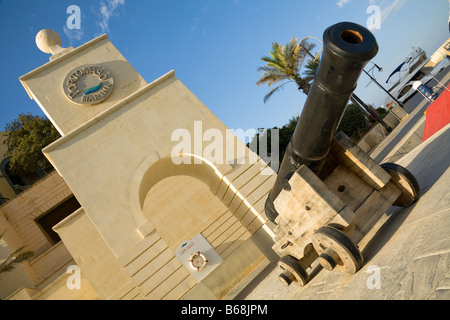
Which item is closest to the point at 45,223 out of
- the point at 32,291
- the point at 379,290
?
the point at 32,291

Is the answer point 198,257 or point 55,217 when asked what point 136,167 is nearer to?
point 198,257

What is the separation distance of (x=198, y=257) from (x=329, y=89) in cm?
747

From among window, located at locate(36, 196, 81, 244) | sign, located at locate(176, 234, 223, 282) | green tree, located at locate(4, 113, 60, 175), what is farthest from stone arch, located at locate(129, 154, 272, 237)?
green tree, located at locate(4, 113, 60, 175)

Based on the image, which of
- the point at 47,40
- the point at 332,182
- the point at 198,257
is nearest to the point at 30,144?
the point at 47,40

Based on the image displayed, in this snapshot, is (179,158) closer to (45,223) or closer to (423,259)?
(423,259)

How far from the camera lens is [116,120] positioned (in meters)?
8.69

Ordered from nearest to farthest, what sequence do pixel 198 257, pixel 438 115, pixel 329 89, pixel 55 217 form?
1. pixel 329 89
2. pixel 438 115
3. pixel 198 257
4. pixel 55 217

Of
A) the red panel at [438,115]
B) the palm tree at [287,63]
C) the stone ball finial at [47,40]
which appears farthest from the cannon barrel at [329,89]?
the palm tree at [287,63]

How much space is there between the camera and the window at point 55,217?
17.3 metres

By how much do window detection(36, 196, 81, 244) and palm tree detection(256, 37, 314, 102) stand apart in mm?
15725

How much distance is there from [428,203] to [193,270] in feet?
22.1

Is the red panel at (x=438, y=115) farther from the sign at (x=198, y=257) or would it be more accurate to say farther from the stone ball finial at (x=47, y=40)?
the stone ball finial at (x=47, y=40)

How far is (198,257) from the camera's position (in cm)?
909

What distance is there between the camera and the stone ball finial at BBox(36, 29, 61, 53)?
11.3m
